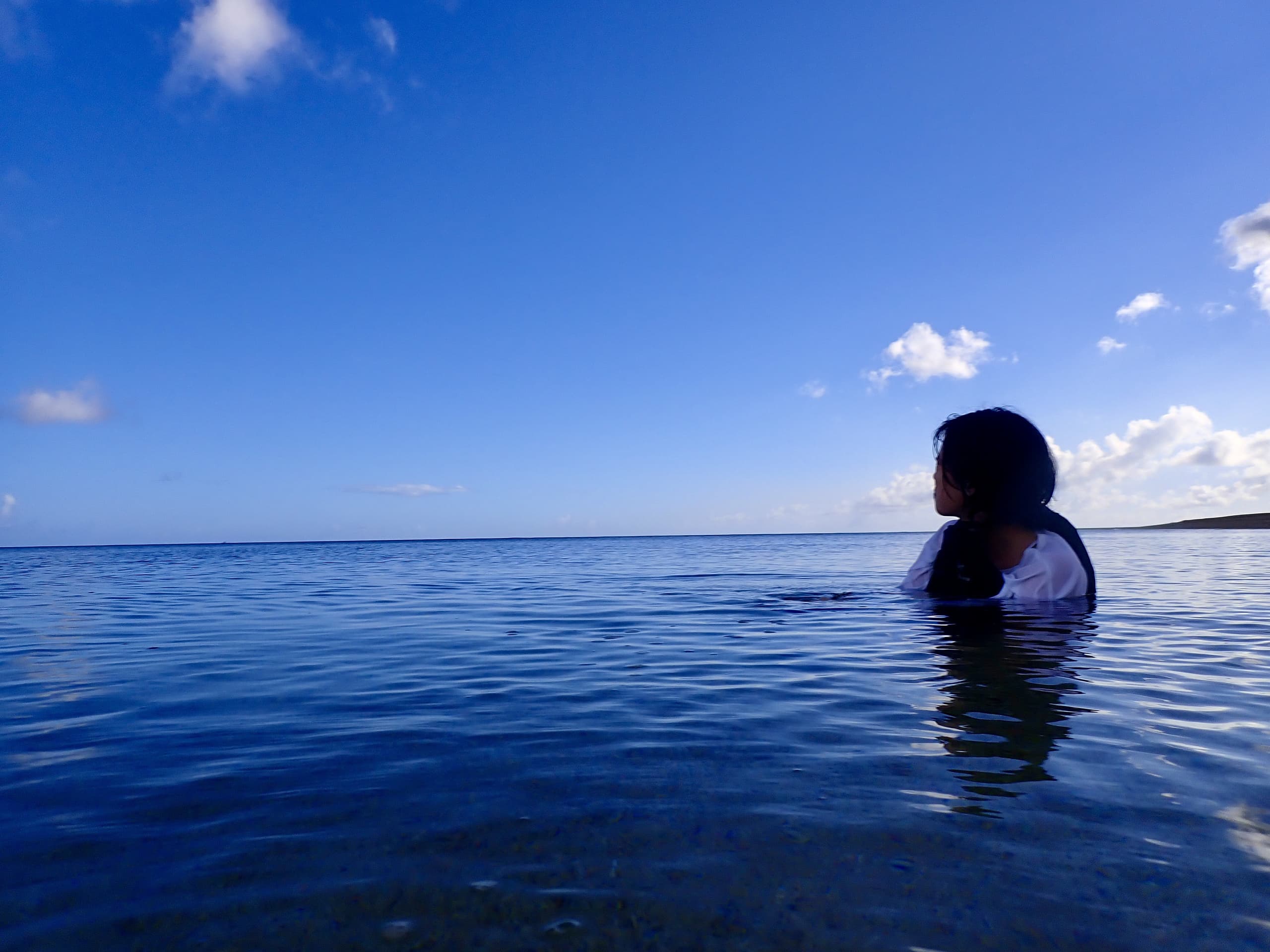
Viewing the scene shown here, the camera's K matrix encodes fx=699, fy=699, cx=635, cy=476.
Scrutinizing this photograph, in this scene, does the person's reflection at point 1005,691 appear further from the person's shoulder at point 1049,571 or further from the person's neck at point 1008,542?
the person's neck at point 1008,542

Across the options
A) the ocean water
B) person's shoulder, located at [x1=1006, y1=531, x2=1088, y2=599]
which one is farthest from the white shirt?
the ocean water

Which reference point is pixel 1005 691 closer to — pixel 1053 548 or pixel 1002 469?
pixel 1002 469

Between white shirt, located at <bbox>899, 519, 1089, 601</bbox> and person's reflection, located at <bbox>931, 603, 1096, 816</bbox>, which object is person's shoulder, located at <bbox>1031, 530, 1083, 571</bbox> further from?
person's reflection, located at <bbox>931, 603, 1096, 816</bbox>

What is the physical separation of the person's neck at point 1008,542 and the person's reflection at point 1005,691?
58cm

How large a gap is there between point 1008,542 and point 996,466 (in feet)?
3.82

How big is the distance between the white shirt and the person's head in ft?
1.09

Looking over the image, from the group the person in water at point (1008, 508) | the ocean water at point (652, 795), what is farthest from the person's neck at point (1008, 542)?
the ocean water at point (652, 795)

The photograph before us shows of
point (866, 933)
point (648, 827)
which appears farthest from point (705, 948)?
point (648, 827)

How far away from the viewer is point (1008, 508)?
6.65 metres

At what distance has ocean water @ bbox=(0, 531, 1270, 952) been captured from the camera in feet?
6.57

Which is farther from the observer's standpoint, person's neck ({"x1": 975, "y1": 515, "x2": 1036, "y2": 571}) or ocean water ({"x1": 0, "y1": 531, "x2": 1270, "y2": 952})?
person's neck ({"x1": 975, "y1": 515, "x2": 1036, "y2": 571})

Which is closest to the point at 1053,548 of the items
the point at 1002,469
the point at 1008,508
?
the point at 1008,508

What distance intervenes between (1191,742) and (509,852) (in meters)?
3.37

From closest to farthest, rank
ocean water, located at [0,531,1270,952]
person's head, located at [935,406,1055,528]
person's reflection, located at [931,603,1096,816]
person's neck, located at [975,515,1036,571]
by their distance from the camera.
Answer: ocean water, located at [0,531,1270,952], person's reflection, located at [931,603,1096,816], person's head, located at [935,406,1055,528], person's neck, located at [975,515,1036,571]
